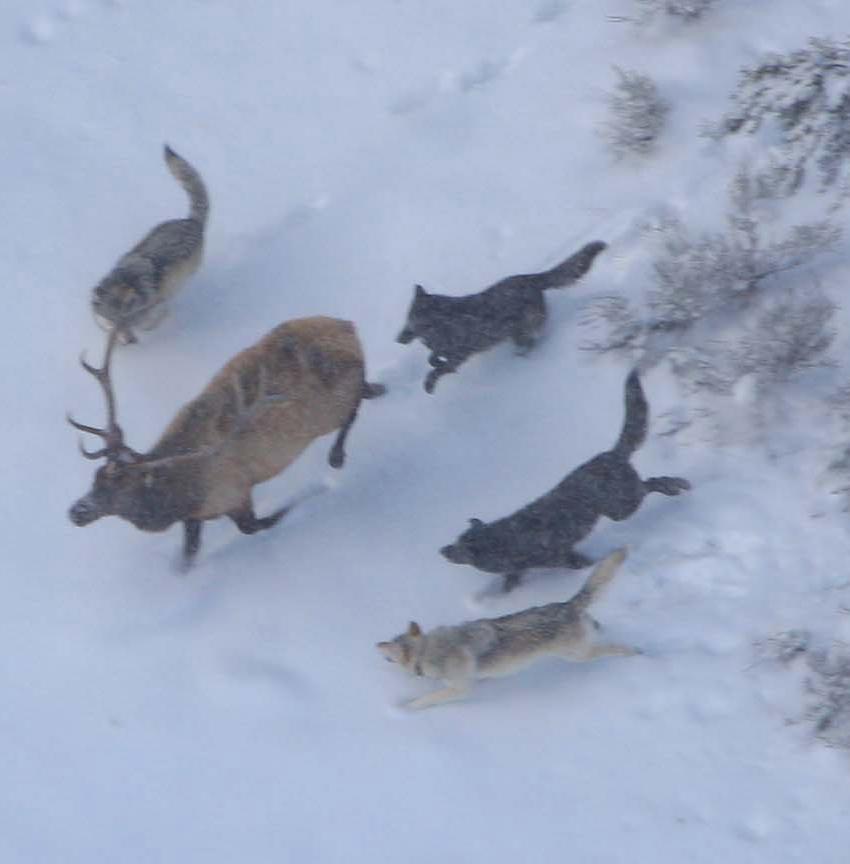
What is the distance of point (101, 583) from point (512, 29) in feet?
16.7

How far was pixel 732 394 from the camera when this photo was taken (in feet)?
23.0

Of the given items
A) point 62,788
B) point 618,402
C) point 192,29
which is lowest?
point 618,402

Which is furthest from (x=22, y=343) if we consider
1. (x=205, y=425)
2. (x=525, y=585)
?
(x=525, y=585)

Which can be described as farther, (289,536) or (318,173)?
(318,173)

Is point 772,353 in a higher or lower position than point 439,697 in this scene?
higher

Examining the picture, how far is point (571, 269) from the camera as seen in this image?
24.3 ft

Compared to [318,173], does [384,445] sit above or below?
below

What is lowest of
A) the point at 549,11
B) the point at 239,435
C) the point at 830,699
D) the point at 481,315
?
the point at 830,699

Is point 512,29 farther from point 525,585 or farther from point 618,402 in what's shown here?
point 525,585

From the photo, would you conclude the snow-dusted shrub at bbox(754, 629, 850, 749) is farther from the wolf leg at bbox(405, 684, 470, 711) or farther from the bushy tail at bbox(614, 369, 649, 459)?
the wolf leg at bbox(405, 684, 470, 711)

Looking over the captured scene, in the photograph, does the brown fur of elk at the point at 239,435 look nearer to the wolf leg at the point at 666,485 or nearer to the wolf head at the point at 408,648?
the wolf head at the point at 408,648

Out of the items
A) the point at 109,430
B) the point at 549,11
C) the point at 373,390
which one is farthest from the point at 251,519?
the point at 549,11

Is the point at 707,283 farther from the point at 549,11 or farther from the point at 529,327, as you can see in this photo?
the point at 549,11

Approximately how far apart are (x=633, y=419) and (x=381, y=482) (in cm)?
153
